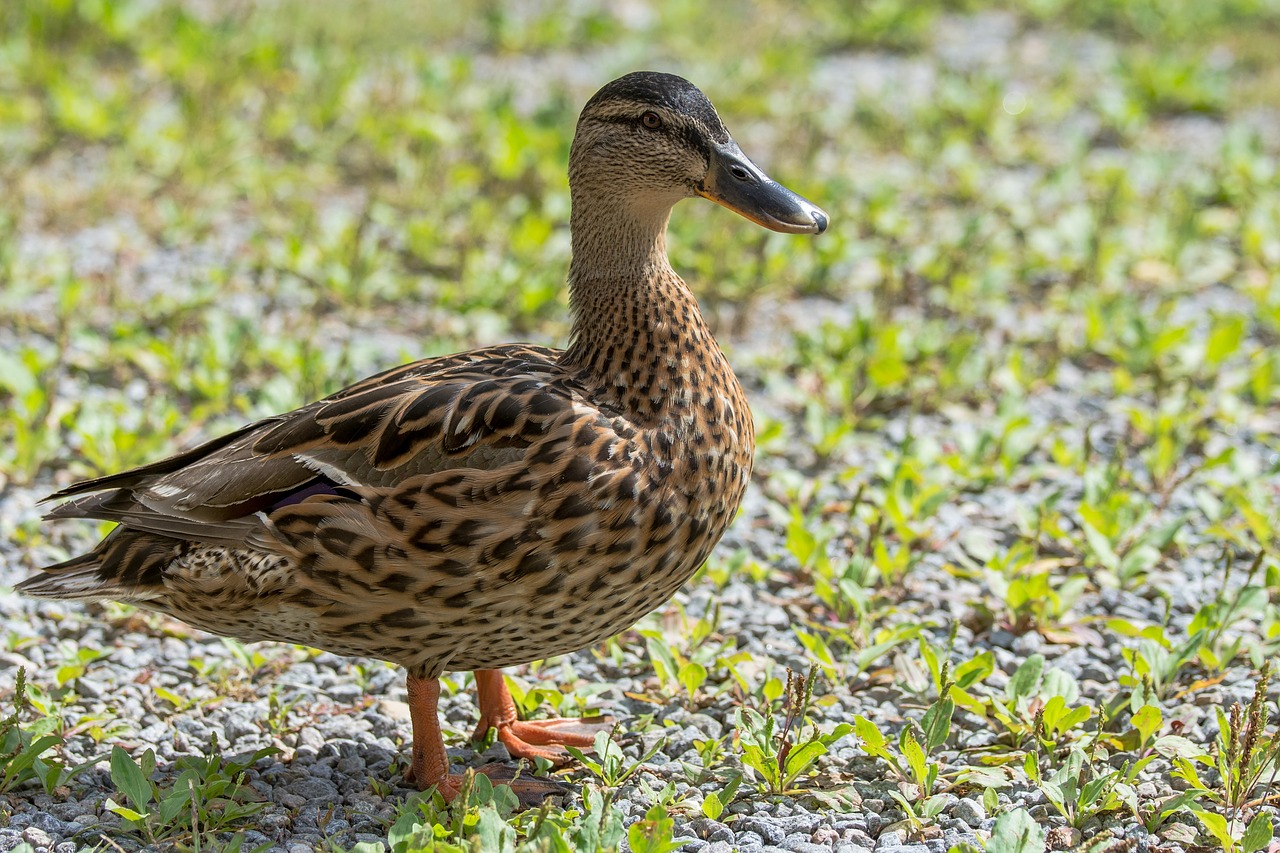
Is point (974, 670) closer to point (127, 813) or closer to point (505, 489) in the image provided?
point (505, 489)

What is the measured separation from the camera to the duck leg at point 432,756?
3395 mm

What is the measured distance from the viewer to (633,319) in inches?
139

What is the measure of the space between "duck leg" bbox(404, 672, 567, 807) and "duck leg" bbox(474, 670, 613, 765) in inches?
5.3

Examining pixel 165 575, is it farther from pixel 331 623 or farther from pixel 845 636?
pixel 845 636

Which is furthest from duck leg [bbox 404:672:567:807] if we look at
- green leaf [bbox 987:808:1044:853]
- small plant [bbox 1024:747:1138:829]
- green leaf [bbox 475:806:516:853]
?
small plant [bbox 1024:747:1138:829]

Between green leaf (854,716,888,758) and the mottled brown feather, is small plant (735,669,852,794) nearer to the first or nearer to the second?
green leaf (854,716,888,758)

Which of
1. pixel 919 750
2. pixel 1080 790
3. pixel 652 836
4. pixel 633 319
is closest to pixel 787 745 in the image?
pixel 919 750

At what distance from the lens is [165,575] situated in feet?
11.5

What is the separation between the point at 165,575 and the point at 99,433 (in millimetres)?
1554

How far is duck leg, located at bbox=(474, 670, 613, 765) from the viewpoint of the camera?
11.8ft

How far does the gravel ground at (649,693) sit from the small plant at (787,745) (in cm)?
6

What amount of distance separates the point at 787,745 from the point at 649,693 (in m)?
0.61

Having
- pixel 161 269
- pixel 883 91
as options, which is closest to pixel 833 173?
pixel 883 91

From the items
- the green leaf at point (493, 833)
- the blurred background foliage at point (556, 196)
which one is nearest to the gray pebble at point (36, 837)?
the green leaf at point (493, 833)
